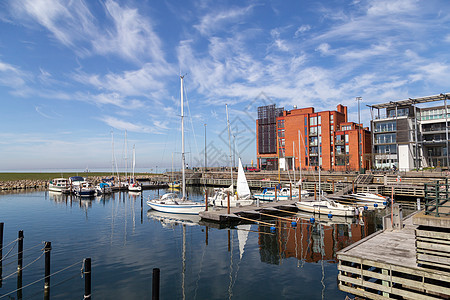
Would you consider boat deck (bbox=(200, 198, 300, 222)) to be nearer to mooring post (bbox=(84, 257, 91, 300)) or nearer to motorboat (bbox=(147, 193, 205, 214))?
motorboat (bbox=(147, 193, 205, 214))

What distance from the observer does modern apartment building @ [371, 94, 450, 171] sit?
229 feet

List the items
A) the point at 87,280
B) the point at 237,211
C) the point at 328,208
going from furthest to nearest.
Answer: the point at 328,208, the point at 237,211, the point at 87,280

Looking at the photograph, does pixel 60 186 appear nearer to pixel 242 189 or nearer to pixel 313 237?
pixel 242 189

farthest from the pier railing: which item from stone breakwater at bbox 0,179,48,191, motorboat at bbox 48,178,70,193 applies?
stone breakwater at bbox 0,179,48,191

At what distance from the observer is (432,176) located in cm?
5447

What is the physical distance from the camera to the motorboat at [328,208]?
35.0 metres

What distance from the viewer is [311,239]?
25.7 meters

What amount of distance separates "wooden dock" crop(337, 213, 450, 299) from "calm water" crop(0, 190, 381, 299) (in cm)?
214


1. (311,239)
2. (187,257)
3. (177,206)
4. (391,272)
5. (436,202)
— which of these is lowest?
(187,257)

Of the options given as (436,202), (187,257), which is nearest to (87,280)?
(187,257)

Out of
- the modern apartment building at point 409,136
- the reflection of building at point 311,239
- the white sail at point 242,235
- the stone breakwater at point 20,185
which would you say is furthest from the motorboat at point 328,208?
the stone breakwater at point 20,185

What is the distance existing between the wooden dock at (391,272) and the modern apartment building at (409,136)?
65.0m

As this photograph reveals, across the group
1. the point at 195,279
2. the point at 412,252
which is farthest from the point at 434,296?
the point at 195,279

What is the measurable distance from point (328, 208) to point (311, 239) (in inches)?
495
